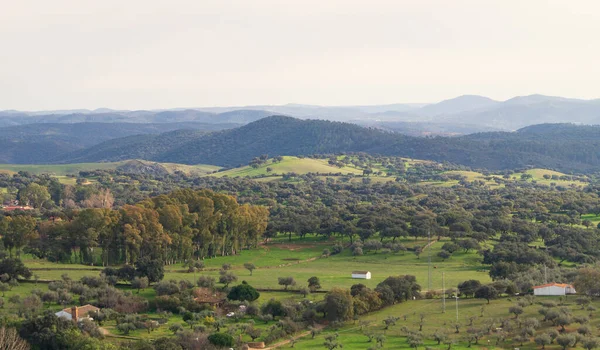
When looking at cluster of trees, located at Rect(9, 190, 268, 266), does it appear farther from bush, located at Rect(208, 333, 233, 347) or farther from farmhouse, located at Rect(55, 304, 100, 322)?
bush, located at Rect(208, 333, 233, 347)

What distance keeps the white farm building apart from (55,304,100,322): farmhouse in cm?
3717

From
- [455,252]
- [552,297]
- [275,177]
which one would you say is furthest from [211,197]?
[275,177]

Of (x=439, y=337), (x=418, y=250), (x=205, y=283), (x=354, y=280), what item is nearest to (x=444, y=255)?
(x=418, y=250)

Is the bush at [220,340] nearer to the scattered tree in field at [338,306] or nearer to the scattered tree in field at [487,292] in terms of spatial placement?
the scattered tree in field at [338,306]

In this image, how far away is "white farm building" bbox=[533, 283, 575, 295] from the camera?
2516 inches

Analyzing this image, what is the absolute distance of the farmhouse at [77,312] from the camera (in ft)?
182

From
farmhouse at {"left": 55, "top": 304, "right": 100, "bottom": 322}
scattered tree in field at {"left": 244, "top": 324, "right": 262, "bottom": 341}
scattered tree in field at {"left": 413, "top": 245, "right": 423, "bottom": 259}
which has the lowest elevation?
scattered tree in field at {"left": 413, "top": 245, "right": 423, "bottom": 259}

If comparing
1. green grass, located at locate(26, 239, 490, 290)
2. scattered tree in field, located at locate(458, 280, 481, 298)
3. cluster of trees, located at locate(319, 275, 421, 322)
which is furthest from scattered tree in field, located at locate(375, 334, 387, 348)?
green grass, located at locate(26, 239, 490, 290)

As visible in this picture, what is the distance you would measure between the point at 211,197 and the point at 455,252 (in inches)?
1257

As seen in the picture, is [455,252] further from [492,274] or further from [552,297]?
[552,297]

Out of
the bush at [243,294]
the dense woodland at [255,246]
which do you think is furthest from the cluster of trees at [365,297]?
the bush at [243,294]

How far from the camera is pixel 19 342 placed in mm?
47750

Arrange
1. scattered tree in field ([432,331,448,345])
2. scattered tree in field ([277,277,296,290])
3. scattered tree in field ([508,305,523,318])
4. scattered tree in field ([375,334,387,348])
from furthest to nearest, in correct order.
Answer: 1. scattered tree in field ([277,277,296,290])
2. scattered tree in field ([508,305,523,318])
3. scattered tree in field ([432,331,448,345])
4. scattered tree in field ([375,334,387,348])

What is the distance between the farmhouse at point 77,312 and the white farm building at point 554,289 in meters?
37.2
